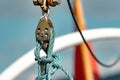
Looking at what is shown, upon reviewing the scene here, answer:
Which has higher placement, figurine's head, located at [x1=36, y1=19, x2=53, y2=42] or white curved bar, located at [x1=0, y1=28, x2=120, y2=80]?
figurine's head, located at [x1=36, y1=19, x2=53, y2=42]

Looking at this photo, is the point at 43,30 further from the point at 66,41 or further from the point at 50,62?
the point at 66,41

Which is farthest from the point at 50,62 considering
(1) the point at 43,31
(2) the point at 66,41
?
(2) the point at 66,41

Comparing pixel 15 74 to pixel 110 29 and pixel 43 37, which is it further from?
pixel 43 37

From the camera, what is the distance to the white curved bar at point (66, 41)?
2120 centimetres

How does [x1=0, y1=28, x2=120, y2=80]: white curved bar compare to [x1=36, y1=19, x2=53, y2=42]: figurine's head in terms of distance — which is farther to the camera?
[x1=0, y1=28, x2=120, y2=80]: white curved bar

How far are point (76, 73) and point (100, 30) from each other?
11.2 ft

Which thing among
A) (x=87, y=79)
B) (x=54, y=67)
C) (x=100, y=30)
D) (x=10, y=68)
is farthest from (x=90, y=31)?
(x=54, y=67)

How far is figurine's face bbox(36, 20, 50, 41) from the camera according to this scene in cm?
326

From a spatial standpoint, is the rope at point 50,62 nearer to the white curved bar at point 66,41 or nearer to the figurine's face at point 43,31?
the figurine's face at point 43,31

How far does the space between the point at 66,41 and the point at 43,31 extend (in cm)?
1843

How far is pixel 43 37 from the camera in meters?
3.27

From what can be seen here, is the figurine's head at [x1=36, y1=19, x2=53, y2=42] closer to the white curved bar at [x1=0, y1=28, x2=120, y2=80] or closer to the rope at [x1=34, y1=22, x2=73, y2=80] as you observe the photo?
the rope at [x1=34, y1=22, x2=73, y2=80]

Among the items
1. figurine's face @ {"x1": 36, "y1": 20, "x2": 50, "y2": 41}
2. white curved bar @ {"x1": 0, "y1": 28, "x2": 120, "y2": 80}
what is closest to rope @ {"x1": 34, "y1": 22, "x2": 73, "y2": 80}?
figurine's face @ {"x1": 36, "y1": 20, "x2": 50, "y2": 41}

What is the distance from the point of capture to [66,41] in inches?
854
